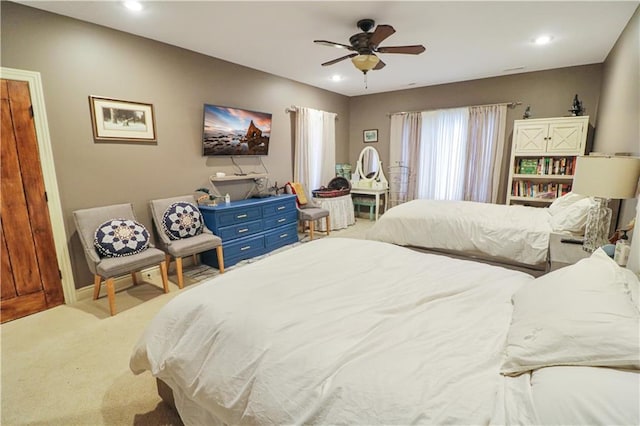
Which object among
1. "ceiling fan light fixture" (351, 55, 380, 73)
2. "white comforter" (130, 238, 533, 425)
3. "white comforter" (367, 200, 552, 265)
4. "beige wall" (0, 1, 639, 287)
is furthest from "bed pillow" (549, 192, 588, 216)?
"ceiling fan light fixture" (351, 55, 380, 73)

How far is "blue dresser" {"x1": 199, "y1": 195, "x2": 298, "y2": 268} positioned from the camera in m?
3.78

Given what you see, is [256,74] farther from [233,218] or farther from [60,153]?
[60,153]

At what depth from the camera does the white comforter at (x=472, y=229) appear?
297 centimetres

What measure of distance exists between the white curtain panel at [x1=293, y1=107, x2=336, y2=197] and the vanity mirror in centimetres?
64

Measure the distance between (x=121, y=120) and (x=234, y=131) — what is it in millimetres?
1400

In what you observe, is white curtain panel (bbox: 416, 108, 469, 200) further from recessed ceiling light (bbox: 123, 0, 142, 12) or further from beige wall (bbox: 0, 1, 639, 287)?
recessed ceiling light (bbox: 123, 0, 142, 12)

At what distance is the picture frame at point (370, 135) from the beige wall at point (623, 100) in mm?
3579

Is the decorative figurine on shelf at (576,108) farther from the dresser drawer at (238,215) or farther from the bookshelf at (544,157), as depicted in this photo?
the dresser drawer at (238,215)

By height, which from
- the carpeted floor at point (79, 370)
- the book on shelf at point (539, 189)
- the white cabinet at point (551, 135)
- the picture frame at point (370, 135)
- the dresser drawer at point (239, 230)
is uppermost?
the picture frame at point (370, 135)

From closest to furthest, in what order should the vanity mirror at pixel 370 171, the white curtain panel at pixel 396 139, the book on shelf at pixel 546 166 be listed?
the book on shelf at pixel 546 166, the white curtain panel at pixel 396 139, the vanity mirror at pixel 370 171

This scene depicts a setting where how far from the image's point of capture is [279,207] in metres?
4.54

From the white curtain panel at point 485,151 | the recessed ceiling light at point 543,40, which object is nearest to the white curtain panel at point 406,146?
the white curtain panel at point 485,151

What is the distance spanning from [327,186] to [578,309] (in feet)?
17.1

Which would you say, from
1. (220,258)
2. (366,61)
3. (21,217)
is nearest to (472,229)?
(366,61)
